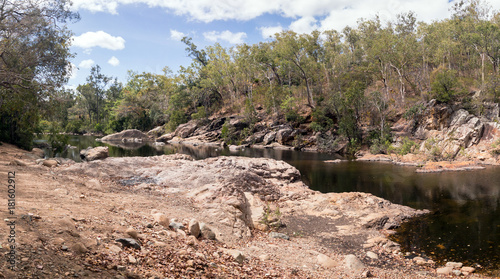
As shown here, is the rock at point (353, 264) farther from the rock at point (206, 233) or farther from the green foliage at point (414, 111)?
the green foliage at point (414, 111)

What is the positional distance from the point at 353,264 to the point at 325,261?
3.10 feet

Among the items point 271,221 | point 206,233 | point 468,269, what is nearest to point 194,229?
point 206,233

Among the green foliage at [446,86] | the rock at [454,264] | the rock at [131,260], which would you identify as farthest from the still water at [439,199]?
the green foliage at [446,86]

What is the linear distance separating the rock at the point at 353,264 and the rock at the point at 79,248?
7.64 metres

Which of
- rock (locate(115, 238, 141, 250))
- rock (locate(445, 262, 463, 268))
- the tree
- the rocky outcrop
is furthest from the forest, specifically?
rock (locate(445, 262, 463, 268))

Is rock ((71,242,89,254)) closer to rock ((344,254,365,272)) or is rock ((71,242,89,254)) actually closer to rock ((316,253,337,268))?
rock ((316,253,337,268))

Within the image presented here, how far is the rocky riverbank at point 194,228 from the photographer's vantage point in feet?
21.1

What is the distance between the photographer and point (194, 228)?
968 centimetres

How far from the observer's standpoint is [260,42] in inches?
2665

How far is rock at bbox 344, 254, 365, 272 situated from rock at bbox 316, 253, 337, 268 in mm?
437

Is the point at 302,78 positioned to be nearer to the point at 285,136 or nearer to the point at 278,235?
the point at 285,136

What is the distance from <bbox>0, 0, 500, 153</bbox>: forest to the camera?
20219 millimetres

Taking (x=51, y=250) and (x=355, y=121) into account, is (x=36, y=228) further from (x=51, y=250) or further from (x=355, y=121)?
(x=355, y=121)

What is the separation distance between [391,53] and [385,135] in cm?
1369
